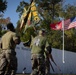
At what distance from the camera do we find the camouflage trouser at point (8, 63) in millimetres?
10109

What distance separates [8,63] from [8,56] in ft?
0.65

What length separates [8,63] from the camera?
10.2 metres

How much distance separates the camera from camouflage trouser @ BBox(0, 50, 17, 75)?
10.1 m

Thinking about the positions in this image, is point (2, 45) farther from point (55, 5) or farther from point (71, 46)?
point (55, 5)

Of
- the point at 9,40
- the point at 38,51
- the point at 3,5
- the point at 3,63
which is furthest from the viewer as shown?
the point at 3,5

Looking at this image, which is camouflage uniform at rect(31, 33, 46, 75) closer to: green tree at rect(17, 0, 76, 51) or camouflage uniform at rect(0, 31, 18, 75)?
camouflage uniform at rect(0, 31, 18, 75)

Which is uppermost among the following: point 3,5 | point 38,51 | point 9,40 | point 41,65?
point 3,5

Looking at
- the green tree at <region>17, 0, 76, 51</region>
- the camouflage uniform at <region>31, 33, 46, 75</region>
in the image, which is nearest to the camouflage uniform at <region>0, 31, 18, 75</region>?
the camouflage uniform at <region>31, 33, 46, 75</region>

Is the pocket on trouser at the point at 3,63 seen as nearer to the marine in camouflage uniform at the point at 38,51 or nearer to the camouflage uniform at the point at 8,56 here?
the camouflage uniform at the point at 8,56

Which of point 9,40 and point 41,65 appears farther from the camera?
point 41,65

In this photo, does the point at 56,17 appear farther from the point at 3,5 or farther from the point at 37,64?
the point at 37,64

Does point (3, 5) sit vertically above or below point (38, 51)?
above

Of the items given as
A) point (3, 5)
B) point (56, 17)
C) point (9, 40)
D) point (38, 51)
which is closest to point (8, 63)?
point (9, 40)

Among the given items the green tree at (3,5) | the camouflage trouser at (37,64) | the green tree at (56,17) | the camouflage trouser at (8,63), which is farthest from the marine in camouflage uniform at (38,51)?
the green tree at (56,17)
